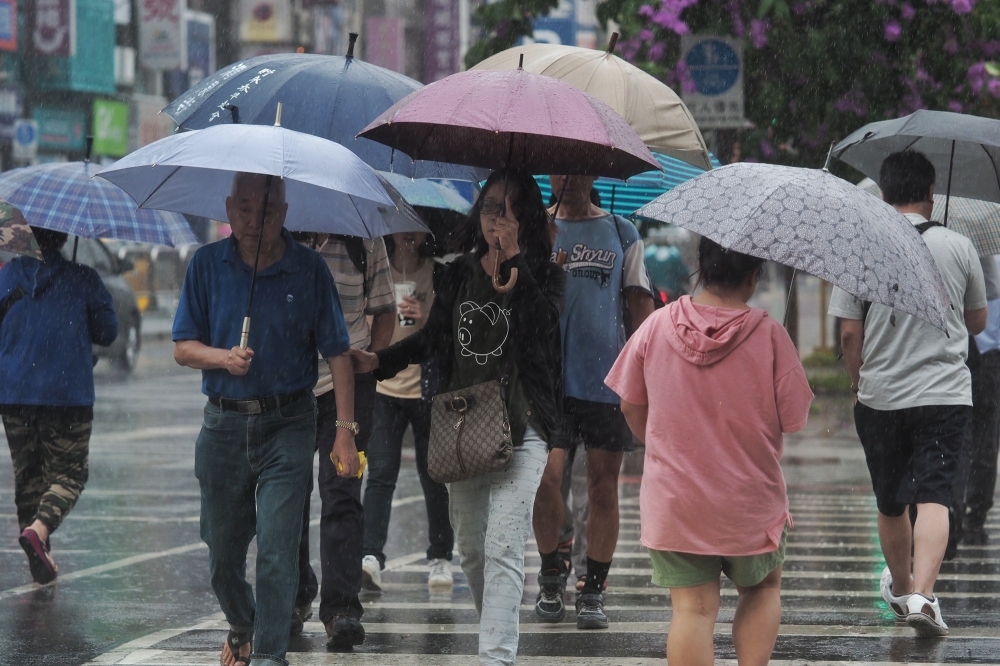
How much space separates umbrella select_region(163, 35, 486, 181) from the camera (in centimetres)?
640

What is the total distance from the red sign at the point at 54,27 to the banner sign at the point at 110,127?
2828 mm

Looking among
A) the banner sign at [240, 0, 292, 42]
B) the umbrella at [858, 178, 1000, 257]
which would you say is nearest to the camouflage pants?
the umbrella at [858, 178, 1000, 257]

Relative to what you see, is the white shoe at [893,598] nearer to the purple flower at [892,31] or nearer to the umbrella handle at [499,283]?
the umbrella handle at [499,283]

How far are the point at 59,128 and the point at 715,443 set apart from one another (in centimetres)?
4986

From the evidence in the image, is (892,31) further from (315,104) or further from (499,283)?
(499,283)

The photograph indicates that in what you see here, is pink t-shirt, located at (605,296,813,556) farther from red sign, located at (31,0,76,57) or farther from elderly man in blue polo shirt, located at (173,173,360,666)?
red sign, located at (31,0,76,57)

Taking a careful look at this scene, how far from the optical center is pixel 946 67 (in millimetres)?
12258

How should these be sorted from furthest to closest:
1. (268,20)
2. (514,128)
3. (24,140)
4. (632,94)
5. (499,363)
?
(268,20) < (24,140) < (632,94) < (499,363) < (514,128)

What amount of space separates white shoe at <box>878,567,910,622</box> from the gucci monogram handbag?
2.17m

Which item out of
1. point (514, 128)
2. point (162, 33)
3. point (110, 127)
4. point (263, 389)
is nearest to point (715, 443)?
point (514, 128)

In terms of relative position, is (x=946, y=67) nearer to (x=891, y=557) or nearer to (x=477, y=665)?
(x=891, y=557)

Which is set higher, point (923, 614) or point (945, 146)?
point (945, 146)

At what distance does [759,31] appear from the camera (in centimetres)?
1241

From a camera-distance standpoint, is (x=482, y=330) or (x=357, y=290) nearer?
(x=482, y=330)
